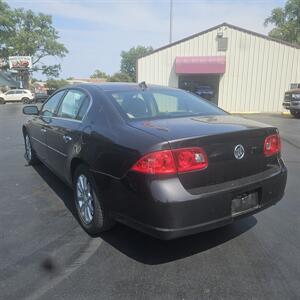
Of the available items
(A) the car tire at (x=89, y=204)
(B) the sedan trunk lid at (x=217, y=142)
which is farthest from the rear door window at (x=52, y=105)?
(B) the sedan trunk lid at (x=217, y=142)

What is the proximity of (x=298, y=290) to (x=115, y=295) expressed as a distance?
142 cm

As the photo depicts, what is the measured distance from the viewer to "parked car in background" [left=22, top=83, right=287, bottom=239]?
3.00 metres

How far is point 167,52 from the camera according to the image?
26.2 metres

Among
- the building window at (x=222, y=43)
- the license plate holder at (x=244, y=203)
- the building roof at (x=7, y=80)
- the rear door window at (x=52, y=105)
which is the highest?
the building window at (x=222, y=43)

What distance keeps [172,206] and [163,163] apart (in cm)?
35

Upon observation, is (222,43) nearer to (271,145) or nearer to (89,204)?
(271,145)

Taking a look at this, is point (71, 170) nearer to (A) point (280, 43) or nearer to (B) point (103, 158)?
(B) point (103, 158)

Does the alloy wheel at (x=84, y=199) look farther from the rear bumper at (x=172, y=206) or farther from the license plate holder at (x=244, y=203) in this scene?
the license plate holder at (x=244, y=203)

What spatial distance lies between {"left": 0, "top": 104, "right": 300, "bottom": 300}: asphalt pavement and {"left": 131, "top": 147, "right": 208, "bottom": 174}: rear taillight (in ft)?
2.96

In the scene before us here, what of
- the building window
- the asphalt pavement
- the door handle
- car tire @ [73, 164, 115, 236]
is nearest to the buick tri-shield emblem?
the asphalt pavement

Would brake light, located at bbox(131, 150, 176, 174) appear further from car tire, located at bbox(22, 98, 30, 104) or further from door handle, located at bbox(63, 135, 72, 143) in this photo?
car tire, located at bbox(22, 98, 30, 104)

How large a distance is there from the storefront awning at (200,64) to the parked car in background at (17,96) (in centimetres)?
2202

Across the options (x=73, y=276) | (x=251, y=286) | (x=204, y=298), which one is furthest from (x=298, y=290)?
(x=73, y=276)

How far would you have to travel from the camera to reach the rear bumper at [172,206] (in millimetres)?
2959
